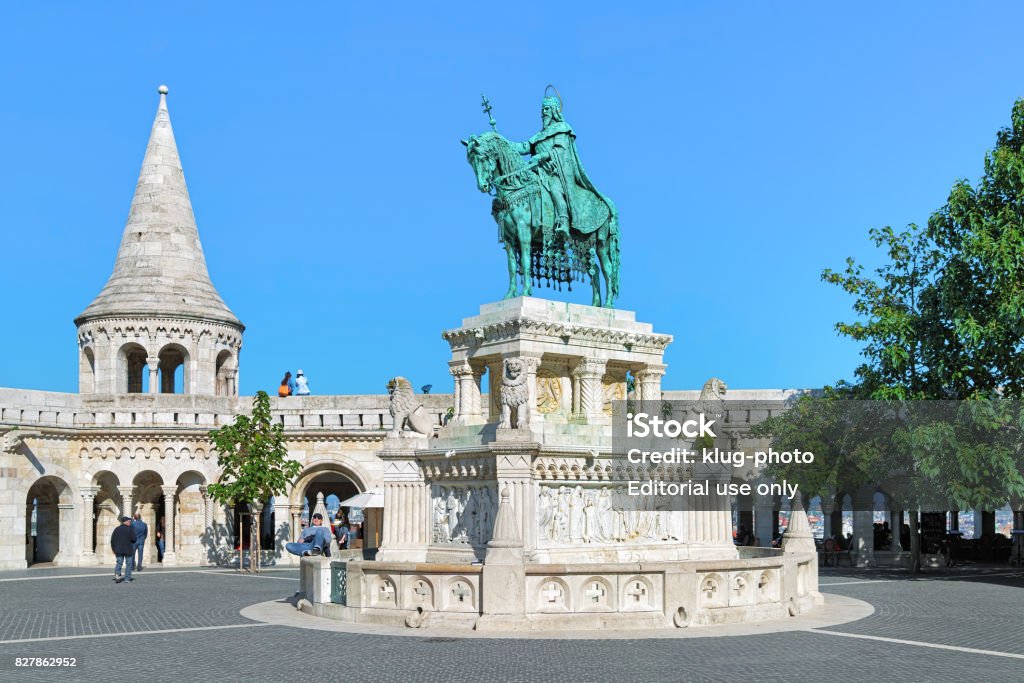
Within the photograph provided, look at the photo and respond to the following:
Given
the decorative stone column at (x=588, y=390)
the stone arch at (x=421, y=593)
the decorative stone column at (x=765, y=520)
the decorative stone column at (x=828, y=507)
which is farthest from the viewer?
the decorative stone column at (x=765, y=520)

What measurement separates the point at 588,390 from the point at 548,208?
2.88 metres

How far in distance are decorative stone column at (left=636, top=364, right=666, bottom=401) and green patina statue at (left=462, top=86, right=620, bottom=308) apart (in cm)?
129

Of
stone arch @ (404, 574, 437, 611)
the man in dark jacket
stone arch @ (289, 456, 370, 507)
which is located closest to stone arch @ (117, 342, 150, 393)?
stone arch @ (289, 456, 370, 507)

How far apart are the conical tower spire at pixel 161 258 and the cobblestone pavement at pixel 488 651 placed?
20086mm

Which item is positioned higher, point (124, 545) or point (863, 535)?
point (124, 545)

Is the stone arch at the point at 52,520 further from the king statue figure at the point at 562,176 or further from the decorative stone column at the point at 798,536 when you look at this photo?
the decorative stone column at the point at 798,536

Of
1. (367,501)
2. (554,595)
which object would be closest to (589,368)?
(554,595)

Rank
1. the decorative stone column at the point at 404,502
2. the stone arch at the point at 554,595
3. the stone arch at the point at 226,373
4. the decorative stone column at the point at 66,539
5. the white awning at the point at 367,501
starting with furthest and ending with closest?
the stone arch at the point at 226,373 → the decorative stone column at the point at 66,539 → the white awning at the point at 367,501 → the decorative stone column at the point at 404,502 → the stone arch at the point at 554,595

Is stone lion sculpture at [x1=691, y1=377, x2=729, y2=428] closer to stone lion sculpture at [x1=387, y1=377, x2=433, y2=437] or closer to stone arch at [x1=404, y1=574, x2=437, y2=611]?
stone lion sculpture at [x1=387, y1=377, x2=433, y2=437]

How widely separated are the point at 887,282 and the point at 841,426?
3837 millimetres

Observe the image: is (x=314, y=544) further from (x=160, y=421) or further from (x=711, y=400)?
(x=160, y=421)

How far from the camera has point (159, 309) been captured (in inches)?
1481

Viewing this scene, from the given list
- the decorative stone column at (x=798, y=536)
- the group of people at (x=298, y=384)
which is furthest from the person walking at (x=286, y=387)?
the decorative stone column at (x=798, y=536)

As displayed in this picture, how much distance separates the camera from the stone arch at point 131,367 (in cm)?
3778
